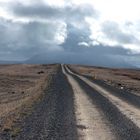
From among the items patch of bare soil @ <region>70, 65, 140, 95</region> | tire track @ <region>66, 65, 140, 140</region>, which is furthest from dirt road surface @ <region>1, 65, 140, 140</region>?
patch of bare soil @ <region>70, 65, 140, 95</region>

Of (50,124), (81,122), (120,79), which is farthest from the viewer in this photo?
(120,79)

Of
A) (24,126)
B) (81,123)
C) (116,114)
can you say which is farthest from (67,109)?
(24,126)

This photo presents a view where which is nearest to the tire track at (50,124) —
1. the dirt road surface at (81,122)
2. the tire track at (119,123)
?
the dirt road surface at (81,122)

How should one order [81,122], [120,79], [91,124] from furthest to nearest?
[120,79]
[81,122]
[91,124]

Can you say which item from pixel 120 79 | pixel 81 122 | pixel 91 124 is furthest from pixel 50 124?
pixel 120 79

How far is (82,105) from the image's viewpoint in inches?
1252

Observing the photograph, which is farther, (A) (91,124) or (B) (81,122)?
(B) (81,122)

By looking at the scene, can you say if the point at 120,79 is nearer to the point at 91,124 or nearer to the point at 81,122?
the point at 81,122

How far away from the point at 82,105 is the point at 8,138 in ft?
47.6

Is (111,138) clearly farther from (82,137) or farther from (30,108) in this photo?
(30,108)

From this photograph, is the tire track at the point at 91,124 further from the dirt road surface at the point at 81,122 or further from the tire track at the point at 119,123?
the tire track at the point at 119,123

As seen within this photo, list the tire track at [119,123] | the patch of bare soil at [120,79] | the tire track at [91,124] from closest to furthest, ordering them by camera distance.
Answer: the tire track at [91,124] < the tire track at [119,123] < the patch of bare soil at [120,79]

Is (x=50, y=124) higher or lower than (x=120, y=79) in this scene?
higher

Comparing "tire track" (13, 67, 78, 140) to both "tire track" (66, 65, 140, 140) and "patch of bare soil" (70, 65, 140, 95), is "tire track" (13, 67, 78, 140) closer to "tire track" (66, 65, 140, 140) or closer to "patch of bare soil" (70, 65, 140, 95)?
"tire track" (66, 65, 140, 140)
